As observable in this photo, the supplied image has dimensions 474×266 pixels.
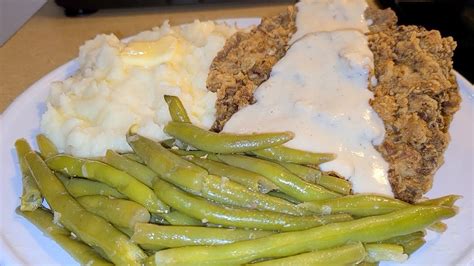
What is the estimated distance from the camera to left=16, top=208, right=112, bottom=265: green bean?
284cm

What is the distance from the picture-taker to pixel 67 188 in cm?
324

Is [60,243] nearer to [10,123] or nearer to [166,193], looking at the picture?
[166,193]

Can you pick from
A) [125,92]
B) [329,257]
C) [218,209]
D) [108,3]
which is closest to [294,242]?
[329,257]

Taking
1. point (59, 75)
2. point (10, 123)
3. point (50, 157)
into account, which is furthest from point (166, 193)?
point (59, 75)

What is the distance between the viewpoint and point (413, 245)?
2.98 meters

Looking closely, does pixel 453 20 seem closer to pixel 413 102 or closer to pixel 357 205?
pixel 413 102

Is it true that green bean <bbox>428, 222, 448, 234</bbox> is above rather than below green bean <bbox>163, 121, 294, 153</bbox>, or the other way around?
below

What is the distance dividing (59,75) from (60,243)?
196 centimetres

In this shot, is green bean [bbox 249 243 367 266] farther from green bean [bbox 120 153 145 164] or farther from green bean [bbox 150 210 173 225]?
green bean [bbox 120 153 145 164]

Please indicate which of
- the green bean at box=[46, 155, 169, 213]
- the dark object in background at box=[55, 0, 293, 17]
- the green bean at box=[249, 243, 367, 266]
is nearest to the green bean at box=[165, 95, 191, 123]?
the green bean at box=[46, 155, 169, 213]

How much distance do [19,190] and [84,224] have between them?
80cm

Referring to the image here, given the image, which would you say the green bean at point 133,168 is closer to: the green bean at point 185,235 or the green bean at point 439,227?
the green bean at point 185,235

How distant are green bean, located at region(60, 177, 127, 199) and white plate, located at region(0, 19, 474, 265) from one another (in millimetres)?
309

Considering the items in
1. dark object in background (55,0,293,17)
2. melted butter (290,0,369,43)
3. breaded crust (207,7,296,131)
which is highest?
dark object in background (55,0,293,17)
